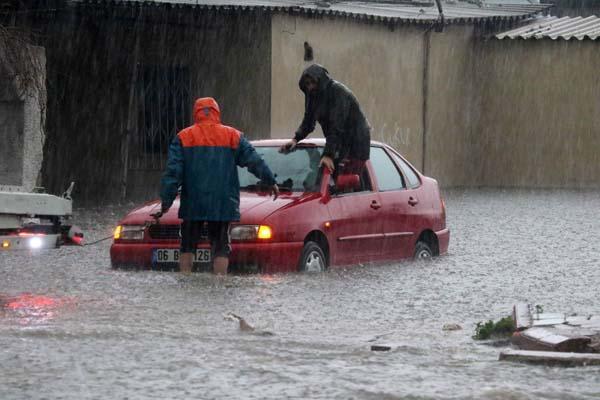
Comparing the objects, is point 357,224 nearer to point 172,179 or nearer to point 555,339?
point 172,179

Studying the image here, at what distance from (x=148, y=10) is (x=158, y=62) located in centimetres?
130

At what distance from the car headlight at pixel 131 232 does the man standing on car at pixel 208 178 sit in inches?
21.7

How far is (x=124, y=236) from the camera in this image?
40.0ft

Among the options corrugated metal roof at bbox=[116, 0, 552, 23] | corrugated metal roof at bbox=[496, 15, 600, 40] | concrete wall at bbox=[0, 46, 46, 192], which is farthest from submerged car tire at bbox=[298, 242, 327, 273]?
corrugated metal roof at bbox=[496, 15, 600, 40]

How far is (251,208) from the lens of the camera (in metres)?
11.9

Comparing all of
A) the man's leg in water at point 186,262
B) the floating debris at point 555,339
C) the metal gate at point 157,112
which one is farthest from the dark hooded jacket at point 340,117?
the metal gate at point 157,112

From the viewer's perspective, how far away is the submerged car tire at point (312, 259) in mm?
11898

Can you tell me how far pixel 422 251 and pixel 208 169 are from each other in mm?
3311

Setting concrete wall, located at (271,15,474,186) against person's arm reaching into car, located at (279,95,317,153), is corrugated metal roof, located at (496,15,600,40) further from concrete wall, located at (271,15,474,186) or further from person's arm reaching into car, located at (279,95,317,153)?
person's arm reaching into car, located at (279,95,317,153)

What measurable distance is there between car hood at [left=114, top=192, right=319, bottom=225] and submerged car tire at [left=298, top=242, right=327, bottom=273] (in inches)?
16.4

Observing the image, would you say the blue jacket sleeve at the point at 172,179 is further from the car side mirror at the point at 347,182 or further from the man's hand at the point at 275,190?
the car side mirror at the point at 347,182

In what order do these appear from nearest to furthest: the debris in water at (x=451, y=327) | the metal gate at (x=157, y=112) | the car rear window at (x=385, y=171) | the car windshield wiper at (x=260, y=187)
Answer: the debris in water at (x=451, y=327)
the car windshield wiper at (x=260, y=187)
the car rear window at (x=385, y=171)
the metal gate at (x=157, y=112)

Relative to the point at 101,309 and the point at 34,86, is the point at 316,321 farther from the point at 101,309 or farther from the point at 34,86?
the point at 34,86

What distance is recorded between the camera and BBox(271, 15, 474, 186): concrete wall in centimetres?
2502
